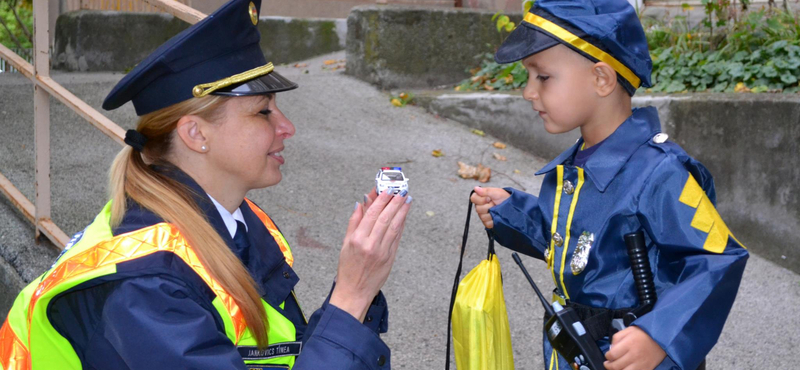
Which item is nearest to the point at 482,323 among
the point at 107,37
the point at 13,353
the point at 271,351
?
the point at 271,351

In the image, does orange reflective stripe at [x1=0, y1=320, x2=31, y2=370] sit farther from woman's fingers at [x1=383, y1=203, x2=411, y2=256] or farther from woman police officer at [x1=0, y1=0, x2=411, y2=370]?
woman's fingers at [x1=383, y1=203, x2=411, y2=256]

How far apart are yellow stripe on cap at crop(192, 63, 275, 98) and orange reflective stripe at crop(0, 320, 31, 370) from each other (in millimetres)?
747

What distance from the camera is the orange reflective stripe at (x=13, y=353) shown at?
5.58 feet

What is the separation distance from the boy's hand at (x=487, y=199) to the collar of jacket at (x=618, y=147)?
41 centimetres

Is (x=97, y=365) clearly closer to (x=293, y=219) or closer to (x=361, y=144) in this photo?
(x=293, y=219)

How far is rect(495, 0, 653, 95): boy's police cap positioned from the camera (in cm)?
207

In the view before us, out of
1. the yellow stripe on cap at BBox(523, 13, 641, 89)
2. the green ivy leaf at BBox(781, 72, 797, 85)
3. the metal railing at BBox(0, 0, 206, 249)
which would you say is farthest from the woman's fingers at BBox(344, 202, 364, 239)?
the green ivy leaf at BBox(781, 72, 797, 85)

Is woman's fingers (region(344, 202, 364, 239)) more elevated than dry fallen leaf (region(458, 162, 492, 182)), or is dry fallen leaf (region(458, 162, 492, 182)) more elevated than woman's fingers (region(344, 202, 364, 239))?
woman's fingers (region(344, 202, 364, 239))

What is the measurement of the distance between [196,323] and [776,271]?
407 centimetres

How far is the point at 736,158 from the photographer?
4.67 meters

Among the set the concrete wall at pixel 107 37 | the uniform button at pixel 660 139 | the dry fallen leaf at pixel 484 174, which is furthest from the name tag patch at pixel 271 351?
the concrete wall at pixel 107 37

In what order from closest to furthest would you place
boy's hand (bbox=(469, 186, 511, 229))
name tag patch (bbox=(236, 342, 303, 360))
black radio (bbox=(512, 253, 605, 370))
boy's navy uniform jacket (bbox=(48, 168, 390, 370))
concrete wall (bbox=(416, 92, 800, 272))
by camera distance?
boy's navy uniform jacket (bbox=(48, 168, 390, 370)), name tag patch (bbox=(236, 342, 303, 360)), black radio (bbox=(512, 253, 605, 370)), boy's hand (bbox=(469, 186, 511, 229)), concrete wall (bbox=(416, 92, 800, 272))

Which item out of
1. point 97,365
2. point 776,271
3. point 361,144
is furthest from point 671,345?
point 361,144

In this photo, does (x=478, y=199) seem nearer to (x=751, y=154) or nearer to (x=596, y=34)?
(x=596, y=34)
